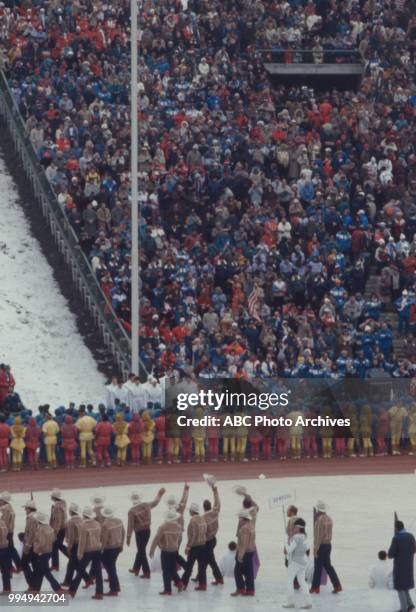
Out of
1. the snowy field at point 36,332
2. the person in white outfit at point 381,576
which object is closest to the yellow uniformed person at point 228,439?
the snowy field at point 36,332

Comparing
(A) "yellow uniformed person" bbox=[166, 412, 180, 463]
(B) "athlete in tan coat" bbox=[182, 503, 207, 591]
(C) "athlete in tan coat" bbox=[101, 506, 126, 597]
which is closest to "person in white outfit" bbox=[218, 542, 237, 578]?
(B) "athlete in tan coat" bbox=[182, 503, 207, 591]

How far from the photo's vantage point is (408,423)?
42094 mm

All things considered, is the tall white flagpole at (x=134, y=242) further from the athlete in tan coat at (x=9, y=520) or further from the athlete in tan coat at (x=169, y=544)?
the athlete in tan coat at (x=169, y=544)

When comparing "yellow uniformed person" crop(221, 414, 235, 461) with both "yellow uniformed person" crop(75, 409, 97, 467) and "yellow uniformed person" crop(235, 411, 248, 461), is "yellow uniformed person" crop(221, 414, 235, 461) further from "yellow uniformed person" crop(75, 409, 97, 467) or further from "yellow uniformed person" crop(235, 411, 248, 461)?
"yellow uniformed person" crop(75, 409, 97, 467)

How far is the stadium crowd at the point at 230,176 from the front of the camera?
44656mm

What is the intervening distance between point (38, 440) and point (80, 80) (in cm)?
1448

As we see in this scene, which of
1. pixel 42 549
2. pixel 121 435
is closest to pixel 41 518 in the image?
pixel 42 549

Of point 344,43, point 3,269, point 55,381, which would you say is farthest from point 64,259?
point 344,43

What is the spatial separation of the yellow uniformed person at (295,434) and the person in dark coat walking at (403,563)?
12962 millimetres

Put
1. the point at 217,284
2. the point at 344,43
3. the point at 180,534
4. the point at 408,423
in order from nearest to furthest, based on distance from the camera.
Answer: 1. the point at 180,534
2. the point at 408,423
3. the point at 217,284
4. the point at 344,43

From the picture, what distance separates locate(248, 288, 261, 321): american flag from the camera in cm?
4516

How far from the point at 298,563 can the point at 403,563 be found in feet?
5.09

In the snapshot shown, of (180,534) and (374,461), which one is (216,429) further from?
(180,534)

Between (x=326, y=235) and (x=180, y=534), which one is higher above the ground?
(x=326, y=235)
